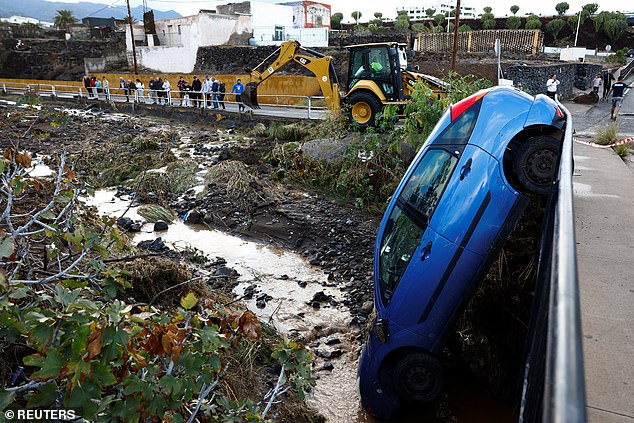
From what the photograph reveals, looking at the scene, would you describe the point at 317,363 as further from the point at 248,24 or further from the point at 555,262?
the point at 248,24

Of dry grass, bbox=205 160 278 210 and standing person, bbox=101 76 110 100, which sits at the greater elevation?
standing person, bbox=101 76 110 100

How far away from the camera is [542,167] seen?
14.4ft

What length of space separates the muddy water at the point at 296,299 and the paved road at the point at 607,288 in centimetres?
284

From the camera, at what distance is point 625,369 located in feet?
8.54

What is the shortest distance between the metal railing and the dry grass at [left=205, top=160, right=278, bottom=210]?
617 centimetres

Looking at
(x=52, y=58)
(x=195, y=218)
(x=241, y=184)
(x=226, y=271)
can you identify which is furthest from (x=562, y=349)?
(x=52, y=58)

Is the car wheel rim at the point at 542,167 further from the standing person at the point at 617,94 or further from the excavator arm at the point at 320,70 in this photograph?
the standing person at the point at 617,94

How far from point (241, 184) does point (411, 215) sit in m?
7.66

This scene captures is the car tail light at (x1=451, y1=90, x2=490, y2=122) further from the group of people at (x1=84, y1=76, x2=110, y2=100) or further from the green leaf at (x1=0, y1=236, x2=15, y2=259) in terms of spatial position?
the group of people at (x1=84, y1=76, x2=110, y2=100)

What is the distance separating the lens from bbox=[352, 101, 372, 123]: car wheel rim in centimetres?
1311

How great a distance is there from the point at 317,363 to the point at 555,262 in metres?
4.77

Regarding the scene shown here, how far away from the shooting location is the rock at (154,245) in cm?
870

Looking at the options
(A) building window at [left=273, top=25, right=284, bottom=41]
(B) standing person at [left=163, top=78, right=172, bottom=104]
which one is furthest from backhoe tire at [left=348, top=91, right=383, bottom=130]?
(A) building window at [left=273, top=25, right=284, bottom=41]

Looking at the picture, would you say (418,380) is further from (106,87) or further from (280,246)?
(106,87)
